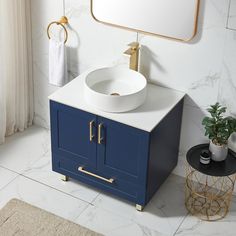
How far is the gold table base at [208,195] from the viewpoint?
3.19 meters

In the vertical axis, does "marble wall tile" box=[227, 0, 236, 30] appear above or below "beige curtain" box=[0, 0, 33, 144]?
above

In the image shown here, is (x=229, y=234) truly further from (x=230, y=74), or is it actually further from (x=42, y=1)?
(x=42, y=1)

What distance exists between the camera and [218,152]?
3.03m

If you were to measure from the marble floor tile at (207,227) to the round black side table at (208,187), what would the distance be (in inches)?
1.5

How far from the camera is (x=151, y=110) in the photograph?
3.02 meters

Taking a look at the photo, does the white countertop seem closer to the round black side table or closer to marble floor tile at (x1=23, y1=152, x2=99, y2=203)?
the round black side table

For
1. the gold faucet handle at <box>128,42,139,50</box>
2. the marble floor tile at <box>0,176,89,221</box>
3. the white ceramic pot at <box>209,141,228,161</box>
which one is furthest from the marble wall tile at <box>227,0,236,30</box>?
the marble floor tile at <box>0,176,89,221</box>

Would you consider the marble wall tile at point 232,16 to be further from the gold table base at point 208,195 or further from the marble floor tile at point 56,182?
the marble floor tile at point 56,182

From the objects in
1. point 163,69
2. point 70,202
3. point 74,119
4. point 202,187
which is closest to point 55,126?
point 74,119

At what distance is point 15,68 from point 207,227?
1615mm

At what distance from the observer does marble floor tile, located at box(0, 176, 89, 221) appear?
3187 millimetres

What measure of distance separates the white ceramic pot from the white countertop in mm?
324

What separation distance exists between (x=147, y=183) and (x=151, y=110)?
42 cm

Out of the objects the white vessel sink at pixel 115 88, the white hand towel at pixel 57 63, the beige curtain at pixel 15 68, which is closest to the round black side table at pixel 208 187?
the white vessel sink at pixel 115 88
